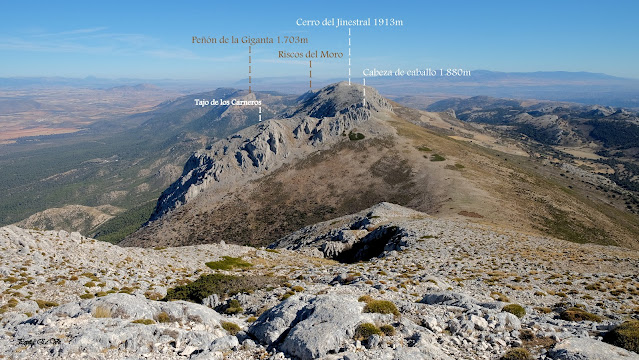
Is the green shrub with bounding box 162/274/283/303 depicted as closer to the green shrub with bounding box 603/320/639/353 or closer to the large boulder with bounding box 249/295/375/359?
the large boulder with bounding box 249/295/375/359

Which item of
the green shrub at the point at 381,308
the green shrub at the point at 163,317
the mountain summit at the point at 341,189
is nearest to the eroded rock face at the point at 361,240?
the mountain summit at the point at 341,189

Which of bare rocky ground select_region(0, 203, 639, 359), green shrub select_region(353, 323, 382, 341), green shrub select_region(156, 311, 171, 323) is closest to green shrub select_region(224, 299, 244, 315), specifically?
bare rocky ground select_region(0, 203, 639, 359)

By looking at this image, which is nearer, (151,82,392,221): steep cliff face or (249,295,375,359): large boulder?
(249,295,375,359): large boulder

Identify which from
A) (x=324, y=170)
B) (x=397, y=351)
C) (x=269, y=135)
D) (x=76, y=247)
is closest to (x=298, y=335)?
(x=397, y=351)

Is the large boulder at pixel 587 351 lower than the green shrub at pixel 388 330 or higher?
higher

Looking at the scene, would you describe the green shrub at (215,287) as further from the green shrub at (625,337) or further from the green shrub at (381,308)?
the green shrub at (625,337)

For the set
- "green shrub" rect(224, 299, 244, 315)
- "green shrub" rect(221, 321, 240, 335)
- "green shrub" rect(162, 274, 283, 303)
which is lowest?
"green shrub" rect(162, 274, 283, 303)
